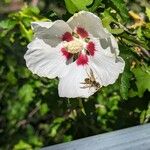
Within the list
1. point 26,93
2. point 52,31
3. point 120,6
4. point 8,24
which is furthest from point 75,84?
point 26,93

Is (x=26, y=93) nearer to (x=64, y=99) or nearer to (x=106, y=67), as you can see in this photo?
(x=64, y=99)

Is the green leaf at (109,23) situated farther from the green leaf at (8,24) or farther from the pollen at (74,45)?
the green leaf at (8,24)

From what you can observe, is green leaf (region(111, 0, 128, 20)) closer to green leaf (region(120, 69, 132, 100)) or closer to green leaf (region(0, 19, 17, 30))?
green leaf (region(120, 69, 132, 100))

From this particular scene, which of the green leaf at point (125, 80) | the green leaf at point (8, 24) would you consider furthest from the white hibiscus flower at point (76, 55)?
the green leaf at point (8, 24)

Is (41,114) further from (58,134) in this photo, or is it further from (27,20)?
(27,20)

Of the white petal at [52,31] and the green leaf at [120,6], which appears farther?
the green leaf at [120,6]

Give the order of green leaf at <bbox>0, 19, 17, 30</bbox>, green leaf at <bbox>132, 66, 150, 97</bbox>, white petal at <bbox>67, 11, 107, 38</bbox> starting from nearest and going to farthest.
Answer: white petal at <bbox>67, 11, 107, 38</bbox> < green leaf at <bbox>132, 66, 150, 97</bbox> < green leaf at <bbox>0, 19, 17, 30</bbox>

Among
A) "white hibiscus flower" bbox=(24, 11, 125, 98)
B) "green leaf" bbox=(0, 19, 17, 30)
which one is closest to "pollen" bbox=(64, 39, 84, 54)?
"white hibiscus flower" bbox=(24, 11, 125, 98)
